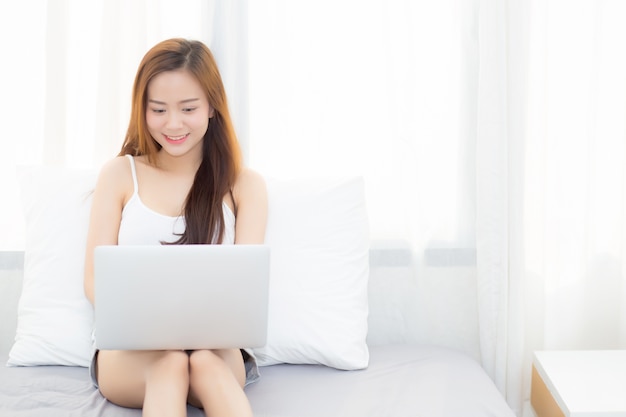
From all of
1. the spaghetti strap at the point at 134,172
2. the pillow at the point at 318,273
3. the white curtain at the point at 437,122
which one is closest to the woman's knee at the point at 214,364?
the pillow at the point at 318,273

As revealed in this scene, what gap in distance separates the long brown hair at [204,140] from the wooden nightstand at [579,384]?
2.99 ft

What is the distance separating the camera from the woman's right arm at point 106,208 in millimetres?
1790

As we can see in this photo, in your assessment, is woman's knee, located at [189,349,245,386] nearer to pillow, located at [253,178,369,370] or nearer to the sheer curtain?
pillow, located at [253,178,369,370]

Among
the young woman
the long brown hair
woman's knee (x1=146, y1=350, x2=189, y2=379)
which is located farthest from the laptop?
the long brown hair

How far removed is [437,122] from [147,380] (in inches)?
44.2

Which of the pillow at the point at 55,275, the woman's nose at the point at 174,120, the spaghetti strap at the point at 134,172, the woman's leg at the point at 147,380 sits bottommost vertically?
the woman's leg at the point at 147,380

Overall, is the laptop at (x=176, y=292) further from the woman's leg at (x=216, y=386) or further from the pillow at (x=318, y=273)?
the pillow at (x=318, y=273)

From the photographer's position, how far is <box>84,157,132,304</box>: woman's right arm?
5.87 ft

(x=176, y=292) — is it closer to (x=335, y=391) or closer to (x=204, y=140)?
(x=335, y=391)

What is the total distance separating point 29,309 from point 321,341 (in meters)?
0.77

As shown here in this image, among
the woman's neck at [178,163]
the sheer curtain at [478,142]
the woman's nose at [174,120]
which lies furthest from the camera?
the sheer curtain at [478,142]

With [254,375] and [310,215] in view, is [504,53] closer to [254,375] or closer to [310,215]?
[310,215]

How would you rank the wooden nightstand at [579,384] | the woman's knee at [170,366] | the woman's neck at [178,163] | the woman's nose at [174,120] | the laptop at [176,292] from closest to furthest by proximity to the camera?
the laptop at [176,292] → the woman's knee at [170,366] → the wooden nightstand at [579,384] → the woman's nose at [174,120] → the woman's neck at [178,163]

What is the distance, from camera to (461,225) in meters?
2.14
